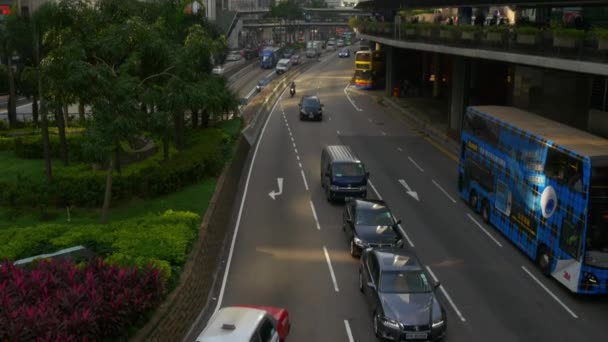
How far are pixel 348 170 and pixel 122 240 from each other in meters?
12.8

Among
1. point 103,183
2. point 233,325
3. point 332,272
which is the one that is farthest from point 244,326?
point 103,183

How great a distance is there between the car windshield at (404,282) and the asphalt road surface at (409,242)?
1268 millimetres

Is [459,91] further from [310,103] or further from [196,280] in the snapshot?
[196,280]

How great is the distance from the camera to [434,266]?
2216cm

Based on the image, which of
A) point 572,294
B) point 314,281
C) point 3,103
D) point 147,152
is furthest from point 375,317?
point 3,103

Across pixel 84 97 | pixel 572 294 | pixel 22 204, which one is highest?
pixel 84 97

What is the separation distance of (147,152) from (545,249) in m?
19.9

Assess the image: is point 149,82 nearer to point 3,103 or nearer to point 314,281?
point 314,281

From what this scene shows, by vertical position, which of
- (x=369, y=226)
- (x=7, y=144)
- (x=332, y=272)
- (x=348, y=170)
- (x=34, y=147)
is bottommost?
(x=332, y=272)

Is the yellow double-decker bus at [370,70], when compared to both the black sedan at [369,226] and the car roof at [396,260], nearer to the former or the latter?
the black sedan at [369,226]

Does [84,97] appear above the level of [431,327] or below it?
above

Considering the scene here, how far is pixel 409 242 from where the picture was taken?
2452cm

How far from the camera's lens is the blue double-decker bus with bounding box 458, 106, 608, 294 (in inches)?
712

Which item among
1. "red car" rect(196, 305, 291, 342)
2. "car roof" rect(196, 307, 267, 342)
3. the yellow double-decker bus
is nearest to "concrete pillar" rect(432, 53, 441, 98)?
the yellow double-decker bus
